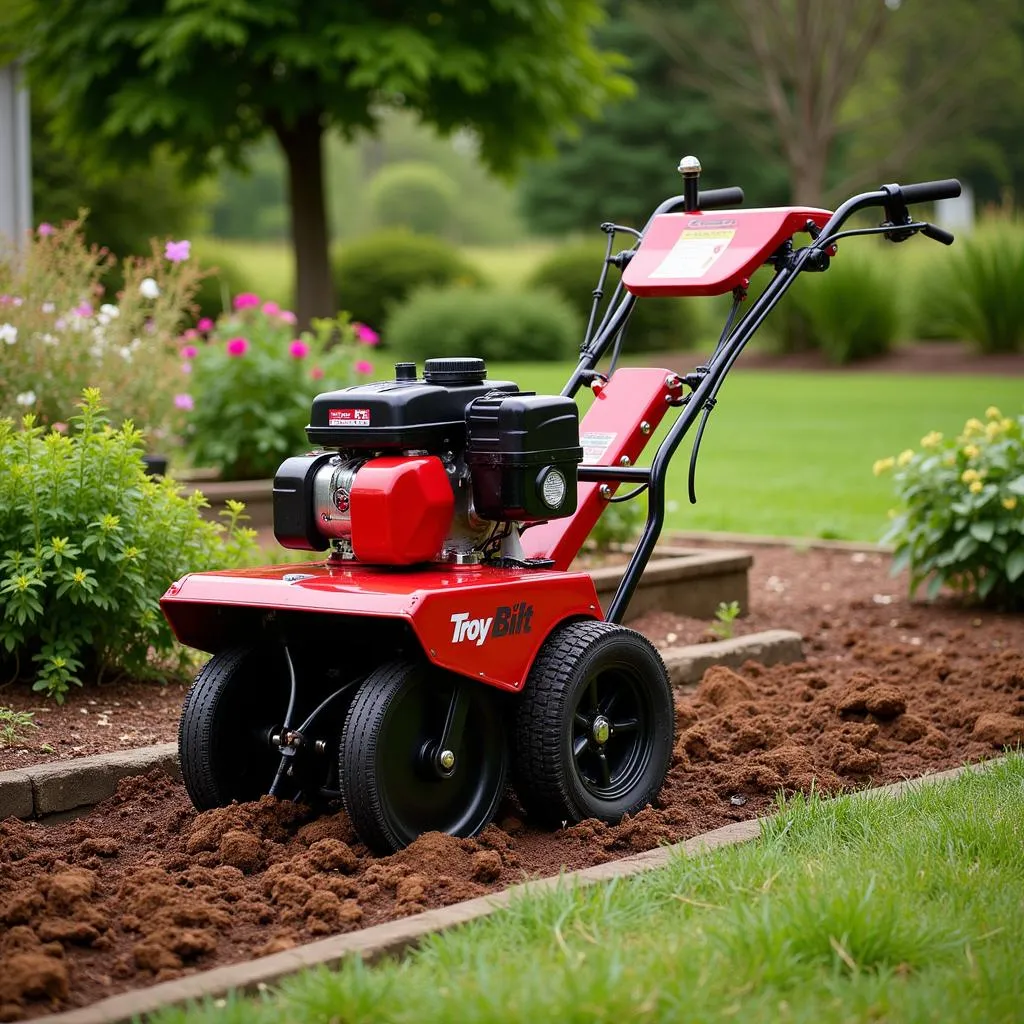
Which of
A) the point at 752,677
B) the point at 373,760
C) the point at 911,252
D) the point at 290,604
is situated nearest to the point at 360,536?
the point at 290,604

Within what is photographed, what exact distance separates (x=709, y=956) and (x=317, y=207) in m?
14.2

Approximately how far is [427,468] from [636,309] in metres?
23.1

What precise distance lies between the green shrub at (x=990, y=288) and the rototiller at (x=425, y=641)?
17987 mm

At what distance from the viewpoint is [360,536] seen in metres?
3.71

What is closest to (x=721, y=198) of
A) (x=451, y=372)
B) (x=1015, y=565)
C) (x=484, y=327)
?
(x=451, y=372)

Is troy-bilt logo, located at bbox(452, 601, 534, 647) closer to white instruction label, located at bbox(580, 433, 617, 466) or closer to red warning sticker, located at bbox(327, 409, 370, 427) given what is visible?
red warning sticker, located at bbox(327, 409, 370, 427)

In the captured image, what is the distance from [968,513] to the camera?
6.40 meters

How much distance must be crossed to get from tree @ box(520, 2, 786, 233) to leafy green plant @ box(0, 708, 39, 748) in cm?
3716

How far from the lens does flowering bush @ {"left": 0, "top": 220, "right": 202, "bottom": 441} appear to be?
22.6 ft

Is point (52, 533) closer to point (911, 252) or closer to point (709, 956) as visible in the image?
point (709, 956)

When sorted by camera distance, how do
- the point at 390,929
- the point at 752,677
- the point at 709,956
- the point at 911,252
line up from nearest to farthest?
the point at 709,956
the point at 390,929
the point at 752,677
the point at 911,252

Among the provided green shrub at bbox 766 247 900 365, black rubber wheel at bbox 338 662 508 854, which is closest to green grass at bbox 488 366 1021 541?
green shrub at bbox 766 247 900 365

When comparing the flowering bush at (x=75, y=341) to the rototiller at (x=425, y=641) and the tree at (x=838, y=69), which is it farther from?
the tree at (x=838, y=69)

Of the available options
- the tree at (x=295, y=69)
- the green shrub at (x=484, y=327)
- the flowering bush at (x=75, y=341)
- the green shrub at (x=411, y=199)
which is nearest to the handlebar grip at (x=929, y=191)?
the flowering bush at (x=75, y=341)
